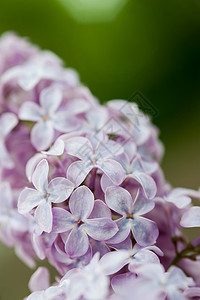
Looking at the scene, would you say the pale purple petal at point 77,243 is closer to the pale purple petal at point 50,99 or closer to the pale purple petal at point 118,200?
the pale purple petal at point 118,200

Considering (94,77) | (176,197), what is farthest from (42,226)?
(94,77)

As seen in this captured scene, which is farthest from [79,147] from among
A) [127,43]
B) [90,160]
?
[127,43]

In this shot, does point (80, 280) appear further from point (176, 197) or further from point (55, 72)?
point (55, 72)

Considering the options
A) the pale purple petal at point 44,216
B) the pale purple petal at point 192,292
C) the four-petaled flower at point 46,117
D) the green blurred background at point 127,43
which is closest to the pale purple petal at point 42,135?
the four-petaled flower at point 46,117

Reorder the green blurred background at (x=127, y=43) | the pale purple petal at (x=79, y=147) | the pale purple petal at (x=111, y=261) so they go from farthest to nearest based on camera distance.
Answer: the green blurred background at (x=127, y=43)
the pale purple petal at (x=79, y=147)
the pale purple petal at (x=111, y=261)

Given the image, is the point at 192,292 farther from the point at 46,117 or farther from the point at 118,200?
the point at 46,117
